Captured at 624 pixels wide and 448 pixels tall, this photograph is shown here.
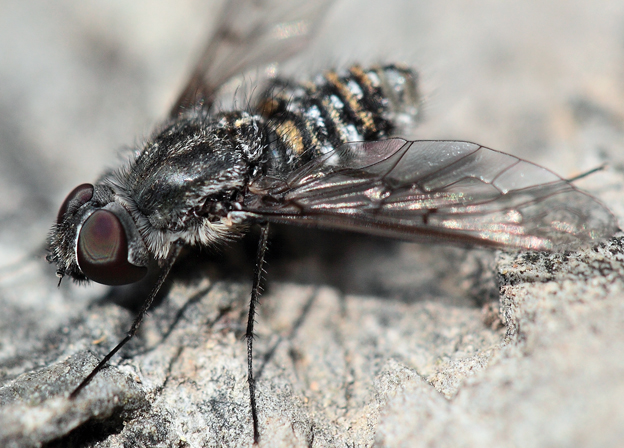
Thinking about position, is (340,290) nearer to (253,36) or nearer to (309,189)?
(309,189)

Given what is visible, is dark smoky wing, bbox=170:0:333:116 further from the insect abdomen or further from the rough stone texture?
the insect abdomen

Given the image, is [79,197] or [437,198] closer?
[437,198]

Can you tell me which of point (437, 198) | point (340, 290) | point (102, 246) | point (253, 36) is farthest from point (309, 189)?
point (253, 36)

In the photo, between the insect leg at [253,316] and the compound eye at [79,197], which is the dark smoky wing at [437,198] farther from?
the compound eye at [79,197]

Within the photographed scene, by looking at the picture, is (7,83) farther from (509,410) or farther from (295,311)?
(509,410)

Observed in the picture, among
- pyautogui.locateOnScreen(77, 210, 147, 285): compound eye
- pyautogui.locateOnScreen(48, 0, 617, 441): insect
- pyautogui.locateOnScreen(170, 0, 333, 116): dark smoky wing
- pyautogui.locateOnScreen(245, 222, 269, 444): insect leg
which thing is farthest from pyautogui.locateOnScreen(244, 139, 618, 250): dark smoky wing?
pyautogui.locateOnScreen(170, 0, 333, 116): dark smoky wing

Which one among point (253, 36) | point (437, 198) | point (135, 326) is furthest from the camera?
point (253, 36)

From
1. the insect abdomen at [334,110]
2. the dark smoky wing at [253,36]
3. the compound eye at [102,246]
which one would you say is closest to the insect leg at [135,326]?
the compound eye at [102,246]
